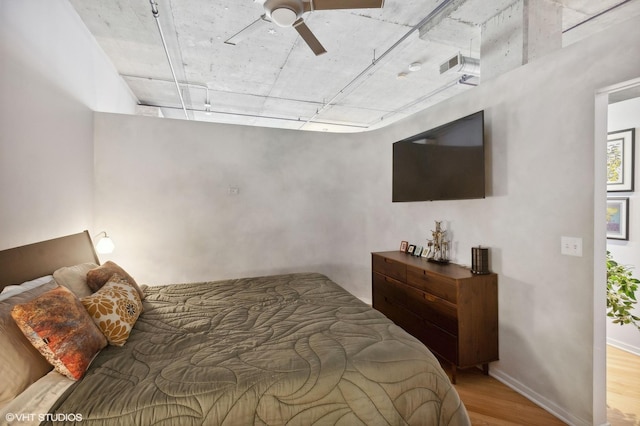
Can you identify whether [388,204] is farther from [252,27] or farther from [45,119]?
[45,119]

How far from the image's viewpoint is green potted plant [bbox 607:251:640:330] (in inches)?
83.4

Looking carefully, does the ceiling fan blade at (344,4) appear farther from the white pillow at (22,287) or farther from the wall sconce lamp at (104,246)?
the wall sconce lamp at (104,246)

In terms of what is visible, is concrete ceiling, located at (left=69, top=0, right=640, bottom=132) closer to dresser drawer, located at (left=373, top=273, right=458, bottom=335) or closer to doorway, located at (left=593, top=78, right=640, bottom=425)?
doorway, located at (left=593, top=78, right=640, bottom=425)

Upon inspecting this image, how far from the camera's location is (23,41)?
1.99 meters

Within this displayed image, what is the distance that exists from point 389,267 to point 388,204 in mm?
987

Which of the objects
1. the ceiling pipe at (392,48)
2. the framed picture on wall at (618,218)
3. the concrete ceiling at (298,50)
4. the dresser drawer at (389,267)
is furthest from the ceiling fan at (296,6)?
the framed picture on wall at (618,218)

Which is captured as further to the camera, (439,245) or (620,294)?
(439,245)

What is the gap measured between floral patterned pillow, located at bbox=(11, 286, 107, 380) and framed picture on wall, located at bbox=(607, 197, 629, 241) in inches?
162

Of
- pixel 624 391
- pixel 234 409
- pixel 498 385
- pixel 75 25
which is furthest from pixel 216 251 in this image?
pixel 624 391

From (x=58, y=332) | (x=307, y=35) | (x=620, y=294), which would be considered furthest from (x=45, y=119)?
(x=620, y=294)

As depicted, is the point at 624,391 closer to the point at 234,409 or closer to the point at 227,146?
the point at 234,409

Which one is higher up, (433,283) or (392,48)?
(392,48)

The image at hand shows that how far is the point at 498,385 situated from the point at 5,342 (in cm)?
298

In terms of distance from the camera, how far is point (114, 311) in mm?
1700
